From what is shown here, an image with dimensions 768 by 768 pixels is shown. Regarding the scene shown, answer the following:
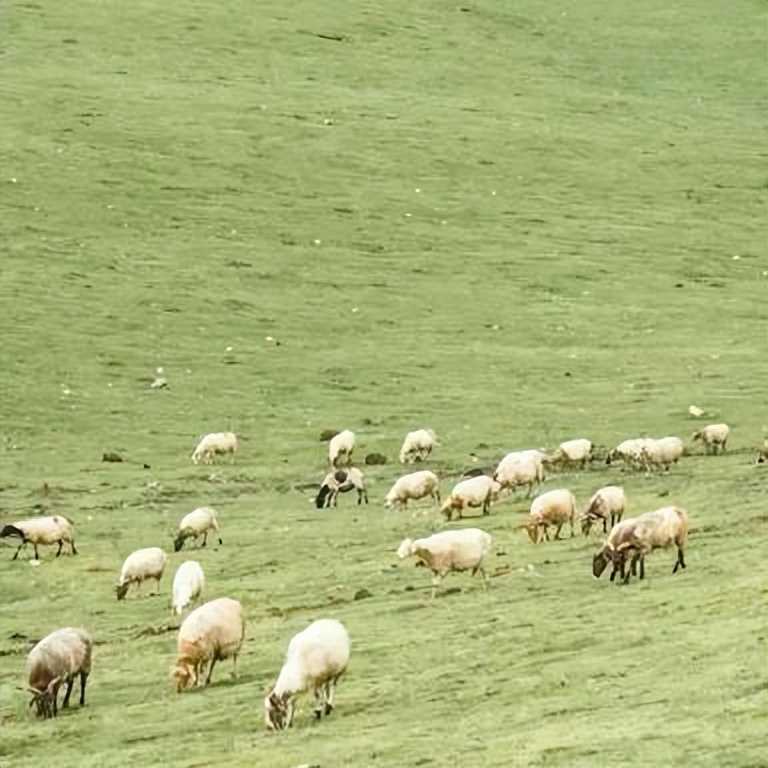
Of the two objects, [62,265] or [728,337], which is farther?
[62,265]

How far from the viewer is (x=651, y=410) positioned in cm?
3075

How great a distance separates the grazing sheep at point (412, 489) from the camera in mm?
23578

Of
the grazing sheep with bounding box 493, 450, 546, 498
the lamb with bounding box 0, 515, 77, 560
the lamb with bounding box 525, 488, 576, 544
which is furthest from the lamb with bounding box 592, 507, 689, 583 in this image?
the lamb with bounding box 0, 515, 77, 560

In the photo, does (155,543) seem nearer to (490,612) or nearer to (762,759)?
(490,612)

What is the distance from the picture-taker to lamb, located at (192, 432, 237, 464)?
93.7ft

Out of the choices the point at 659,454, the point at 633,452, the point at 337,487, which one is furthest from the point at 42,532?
the point at 659,454

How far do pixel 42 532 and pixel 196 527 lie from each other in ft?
6.01

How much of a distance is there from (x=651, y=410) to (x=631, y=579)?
13968 mm

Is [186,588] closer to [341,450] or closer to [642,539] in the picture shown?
[642,539]

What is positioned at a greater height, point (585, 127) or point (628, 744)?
point (585, 127)

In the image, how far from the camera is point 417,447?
1099 inches

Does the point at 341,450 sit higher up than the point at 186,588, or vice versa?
the point at 186,588

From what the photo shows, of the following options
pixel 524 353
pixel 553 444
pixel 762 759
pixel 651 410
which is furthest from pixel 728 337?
pixel 762 759

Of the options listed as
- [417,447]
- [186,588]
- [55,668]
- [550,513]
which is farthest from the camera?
[417,447]
